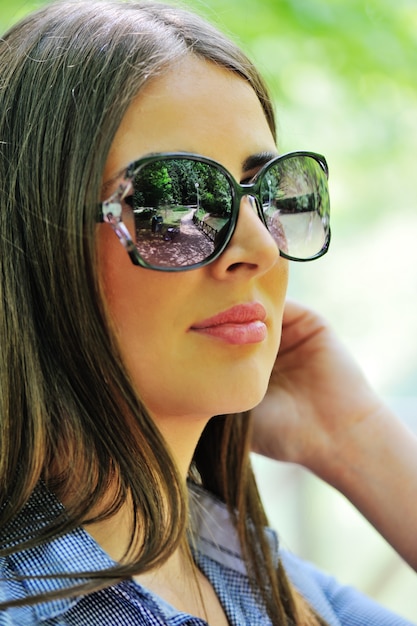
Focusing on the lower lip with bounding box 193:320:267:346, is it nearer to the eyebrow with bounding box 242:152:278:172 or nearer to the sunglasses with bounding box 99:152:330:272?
the sunglasses with bounding box 99:152:330:272

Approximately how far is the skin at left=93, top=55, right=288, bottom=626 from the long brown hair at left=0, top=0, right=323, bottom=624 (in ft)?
0.12

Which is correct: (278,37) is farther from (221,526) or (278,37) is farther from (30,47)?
(221,526)

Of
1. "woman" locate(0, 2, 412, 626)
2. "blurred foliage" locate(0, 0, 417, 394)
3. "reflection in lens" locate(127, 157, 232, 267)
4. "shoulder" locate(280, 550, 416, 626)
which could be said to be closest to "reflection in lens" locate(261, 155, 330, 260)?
"woman" locate(0, 2, 412, 626)

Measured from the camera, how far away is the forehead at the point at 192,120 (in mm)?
1202

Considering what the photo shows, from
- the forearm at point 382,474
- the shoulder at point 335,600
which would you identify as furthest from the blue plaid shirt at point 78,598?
the forearm at point 382,474

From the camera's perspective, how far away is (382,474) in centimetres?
175

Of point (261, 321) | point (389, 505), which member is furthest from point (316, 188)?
point (389, 505)

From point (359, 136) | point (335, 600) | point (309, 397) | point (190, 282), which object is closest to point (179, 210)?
point (190, 282)

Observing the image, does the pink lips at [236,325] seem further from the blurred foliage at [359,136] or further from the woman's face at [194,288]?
the blurred foliage at [359,136]

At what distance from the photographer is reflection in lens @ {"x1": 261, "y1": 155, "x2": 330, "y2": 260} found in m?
1.32

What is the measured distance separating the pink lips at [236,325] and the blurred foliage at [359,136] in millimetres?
628

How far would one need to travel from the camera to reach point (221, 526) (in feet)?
5.52

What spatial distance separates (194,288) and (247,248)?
0.10m

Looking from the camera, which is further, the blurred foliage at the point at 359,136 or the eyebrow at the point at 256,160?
the blurred foliage at the point at 359,136
